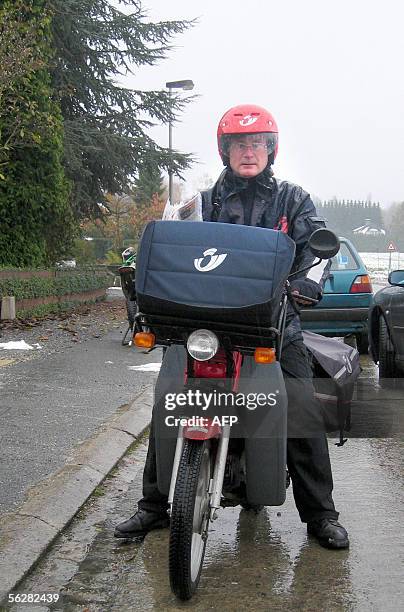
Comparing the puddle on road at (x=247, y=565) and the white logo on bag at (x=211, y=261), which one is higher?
the white logo on bag at (x=211, y=261)

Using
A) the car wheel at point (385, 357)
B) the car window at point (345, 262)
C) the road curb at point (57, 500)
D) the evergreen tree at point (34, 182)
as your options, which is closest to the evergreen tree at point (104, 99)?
the evergreen tree at point (34, 182)

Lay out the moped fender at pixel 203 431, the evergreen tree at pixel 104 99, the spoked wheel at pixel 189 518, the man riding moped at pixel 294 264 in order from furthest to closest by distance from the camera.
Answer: the evergreen tree at pixel 104 99
the man riding moped at pixel 294 264
the moped fender at pixel 203 431
the spoked wheel at pixel 189 518

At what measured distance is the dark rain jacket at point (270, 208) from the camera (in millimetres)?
3994

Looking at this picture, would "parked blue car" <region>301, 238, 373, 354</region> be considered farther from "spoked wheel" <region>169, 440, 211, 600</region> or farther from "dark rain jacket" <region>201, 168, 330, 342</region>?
"spoked wheel" <region>169, 440, 211, 600</region>

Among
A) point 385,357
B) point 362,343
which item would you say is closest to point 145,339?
point 385,357

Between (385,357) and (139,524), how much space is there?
211 inches

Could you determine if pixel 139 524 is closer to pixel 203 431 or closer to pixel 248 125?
pixel 203 431

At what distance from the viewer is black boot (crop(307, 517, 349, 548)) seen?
3971mm

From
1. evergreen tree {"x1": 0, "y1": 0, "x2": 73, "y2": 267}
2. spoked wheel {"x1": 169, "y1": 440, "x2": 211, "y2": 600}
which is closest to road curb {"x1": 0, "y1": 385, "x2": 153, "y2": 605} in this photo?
spoked wheel {"x1": 169, "y1": 440, "x2": 211, "y2": 600}

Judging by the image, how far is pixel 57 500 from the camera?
4.50 meters

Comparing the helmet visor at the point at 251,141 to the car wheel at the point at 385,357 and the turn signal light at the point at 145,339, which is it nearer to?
the turn signal light at the point at 145,339

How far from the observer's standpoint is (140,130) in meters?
28.3

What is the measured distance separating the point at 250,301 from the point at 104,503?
2055mm

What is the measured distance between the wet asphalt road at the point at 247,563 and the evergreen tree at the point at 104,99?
2051 centimetres
